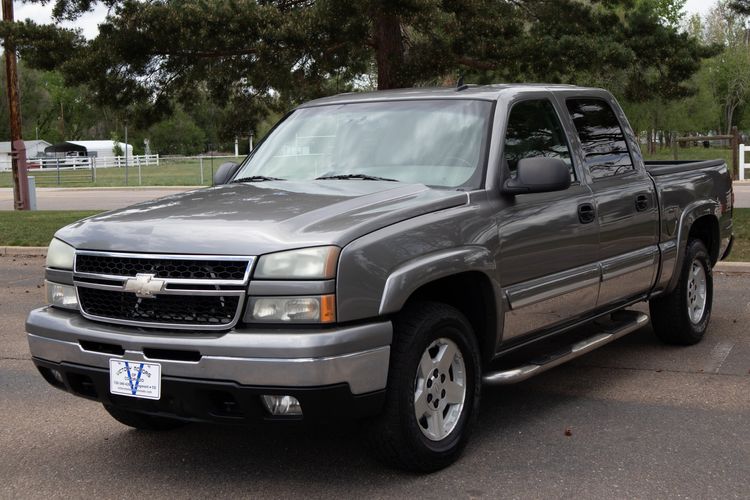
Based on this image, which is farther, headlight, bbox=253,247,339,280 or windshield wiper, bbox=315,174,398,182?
windshield wiper, bbox=315,174,398,182

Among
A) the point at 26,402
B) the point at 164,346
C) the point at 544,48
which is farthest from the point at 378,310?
the point at 544,48

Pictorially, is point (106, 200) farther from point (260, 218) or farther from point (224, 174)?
point (260, 218)

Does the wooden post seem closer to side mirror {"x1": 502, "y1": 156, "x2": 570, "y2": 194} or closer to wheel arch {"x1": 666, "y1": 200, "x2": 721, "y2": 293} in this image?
wheel arch {"x1": 666, "y1": 200, "x2": 721, "y2": 293}

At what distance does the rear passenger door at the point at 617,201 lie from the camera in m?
5.84

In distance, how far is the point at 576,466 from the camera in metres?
4.55

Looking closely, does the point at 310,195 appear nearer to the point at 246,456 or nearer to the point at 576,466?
the point at 246,456

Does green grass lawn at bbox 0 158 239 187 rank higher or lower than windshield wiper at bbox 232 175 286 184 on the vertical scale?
lower

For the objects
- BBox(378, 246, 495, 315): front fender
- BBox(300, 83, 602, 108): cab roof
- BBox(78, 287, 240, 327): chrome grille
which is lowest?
BBox(78, 287, 240, 327): chrome grille

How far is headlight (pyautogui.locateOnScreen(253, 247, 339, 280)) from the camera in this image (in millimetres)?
3947

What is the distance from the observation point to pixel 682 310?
695 centimetres

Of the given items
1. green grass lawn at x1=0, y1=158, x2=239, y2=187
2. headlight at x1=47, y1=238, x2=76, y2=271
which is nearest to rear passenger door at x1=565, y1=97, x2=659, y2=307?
headlight at x1=47, y1=238, x2=76, y2=271

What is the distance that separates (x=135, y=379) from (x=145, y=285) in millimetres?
403

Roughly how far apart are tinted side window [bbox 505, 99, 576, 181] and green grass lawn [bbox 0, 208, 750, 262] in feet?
21.2

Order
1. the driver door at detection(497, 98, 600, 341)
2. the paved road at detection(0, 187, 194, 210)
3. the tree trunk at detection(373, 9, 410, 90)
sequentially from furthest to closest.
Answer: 1. the paved road at detection(0, 187, 194, 210)
2. the tree trunk at detection(373, 9, 410, 90)
3. the driver door at detection(497, 98, 600, 341)
